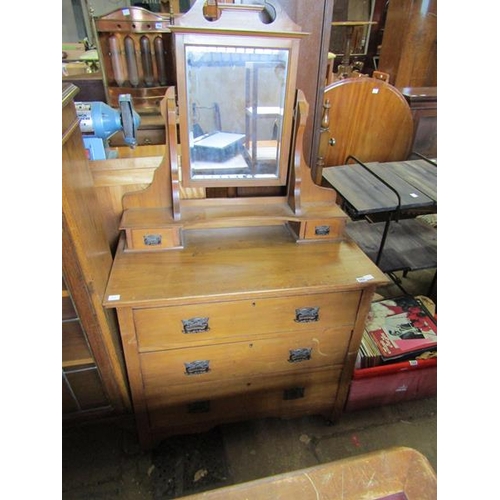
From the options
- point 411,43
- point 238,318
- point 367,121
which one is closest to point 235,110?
point 238,318

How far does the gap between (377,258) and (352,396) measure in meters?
0.65

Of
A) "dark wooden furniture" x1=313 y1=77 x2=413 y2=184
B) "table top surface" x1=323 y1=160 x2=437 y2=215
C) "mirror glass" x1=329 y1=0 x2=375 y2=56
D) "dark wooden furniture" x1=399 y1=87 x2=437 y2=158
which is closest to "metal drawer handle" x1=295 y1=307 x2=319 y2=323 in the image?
"table top surface" x1=323 y1=160 x2=437 y2=215

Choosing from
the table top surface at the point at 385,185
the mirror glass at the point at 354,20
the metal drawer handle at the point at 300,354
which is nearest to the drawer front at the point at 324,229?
the table top surface at the point at 385,185

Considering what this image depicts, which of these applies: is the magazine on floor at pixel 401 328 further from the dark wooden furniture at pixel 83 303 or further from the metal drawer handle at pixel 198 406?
the dark wooden furniture at pixel 83 303

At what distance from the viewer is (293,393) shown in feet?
4.44

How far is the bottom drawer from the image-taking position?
1.28m

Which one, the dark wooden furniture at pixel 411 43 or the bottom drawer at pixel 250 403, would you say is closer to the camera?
the bottom drawer at pixel 250 403

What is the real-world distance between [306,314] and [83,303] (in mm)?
669

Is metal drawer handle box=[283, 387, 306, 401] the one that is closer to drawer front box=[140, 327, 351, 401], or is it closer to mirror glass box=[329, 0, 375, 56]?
drawer front box=[140, 327, 351, 401]

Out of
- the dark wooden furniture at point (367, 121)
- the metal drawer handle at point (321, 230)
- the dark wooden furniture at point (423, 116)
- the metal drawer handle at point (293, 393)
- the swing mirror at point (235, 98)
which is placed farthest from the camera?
the dark wooden furniture at point (423, 116)

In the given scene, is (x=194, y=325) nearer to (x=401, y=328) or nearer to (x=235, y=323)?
(x=235, y=323)

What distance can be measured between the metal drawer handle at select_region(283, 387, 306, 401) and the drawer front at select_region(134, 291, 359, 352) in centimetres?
31

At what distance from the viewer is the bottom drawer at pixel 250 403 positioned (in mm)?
1283

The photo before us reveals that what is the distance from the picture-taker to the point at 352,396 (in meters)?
1.47
